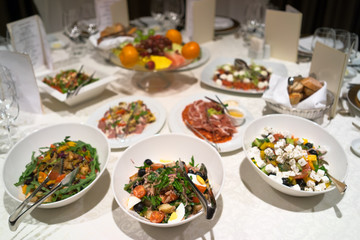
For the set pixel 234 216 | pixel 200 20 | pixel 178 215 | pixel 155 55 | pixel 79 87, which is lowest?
pixel 234 216

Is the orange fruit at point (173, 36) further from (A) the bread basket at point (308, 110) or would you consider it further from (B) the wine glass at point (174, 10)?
(A) the bread basket at point (308, 110)

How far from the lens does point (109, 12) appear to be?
2307mm

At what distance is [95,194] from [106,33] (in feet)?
4.55

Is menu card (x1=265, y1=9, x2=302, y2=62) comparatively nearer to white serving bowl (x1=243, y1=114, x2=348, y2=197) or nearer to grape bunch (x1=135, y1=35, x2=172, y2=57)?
grape bunch (x1=135, y1=35, x2=172, y2=57)

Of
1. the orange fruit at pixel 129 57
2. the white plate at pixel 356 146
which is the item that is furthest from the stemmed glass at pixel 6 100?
the white plate at pixel 356 146

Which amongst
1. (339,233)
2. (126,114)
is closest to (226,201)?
(339,233)

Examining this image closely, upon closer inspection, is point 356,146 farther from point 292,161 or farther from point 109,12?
point 109,12

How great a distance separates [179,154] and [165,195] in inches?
11.0

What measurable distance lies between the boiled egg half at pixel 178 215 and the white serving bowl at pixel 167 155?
0.14 m

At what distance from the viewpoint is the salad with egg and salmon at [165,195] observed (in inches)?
36.8

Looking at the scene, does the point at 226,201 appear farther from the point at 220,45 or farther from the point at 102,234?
the point at 220,45

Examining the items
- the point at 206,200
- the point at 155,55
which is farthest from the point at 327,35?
the point at 206,200

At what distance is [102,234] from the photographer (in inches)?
39.2

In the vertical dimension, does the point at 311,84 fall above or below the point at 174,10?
below
